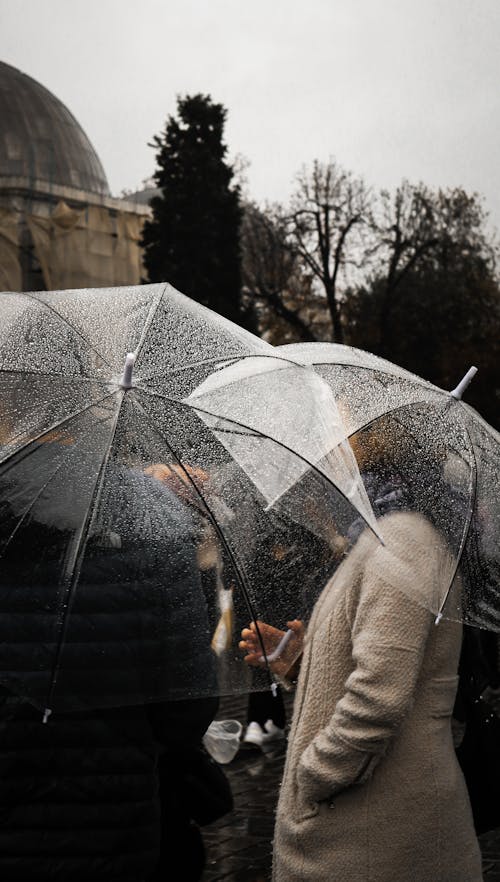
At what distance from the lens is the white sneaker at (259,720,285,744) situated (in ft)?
27.1

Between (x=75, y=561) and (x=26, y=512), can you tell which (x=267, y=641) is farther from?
(x=26, y=512)

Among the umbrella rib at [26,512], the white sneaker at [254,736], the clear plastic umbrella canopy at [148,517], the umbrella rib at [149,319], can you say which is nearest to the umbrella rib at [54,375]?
the clear plastic umbrella canopy at [148,517]

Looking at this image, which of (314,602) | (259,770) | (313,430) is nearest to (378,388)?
(313,430)

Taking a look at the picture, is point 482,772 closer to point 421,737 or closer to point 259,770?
point 421,737

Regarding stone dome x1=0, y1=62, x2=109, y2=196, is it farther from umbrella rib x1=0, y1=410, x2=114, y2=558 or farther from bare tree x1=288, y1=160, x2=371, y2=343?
umbrella rib x1=0, y1=410, x2=114, y2=558

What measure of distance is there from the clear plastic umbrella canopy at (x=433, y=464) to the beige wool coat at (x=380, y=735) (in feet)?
0.21

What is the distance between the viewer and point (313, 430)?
2.79 meters

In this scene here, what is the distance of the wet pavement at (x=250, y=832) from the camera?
5414mm

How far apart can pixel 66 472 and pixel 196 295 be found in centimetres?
2621

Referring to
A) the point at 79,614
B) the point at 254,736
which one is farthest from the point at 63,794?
the point at 254,736

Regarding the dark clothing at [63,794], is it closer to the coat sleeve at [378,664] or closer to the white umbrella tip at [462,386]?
the coat sleeve at [378,664]

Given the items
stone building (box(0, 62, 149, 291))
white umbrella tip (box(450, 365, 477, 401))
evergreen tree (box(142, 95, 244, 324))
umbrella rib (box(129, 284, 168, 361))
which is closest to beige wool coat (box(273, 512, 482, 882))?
white umbrella tip (box(450, 365, 477, 401))

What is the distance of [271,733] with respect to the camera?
8.31 metres

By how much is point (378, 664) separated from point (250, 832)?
3.68 meters
